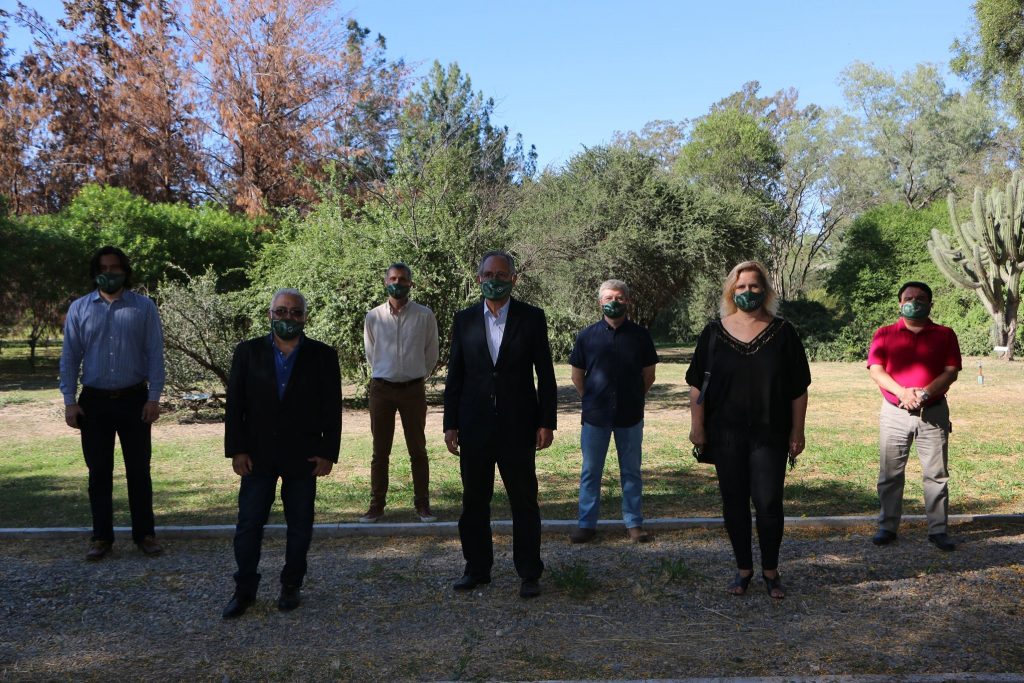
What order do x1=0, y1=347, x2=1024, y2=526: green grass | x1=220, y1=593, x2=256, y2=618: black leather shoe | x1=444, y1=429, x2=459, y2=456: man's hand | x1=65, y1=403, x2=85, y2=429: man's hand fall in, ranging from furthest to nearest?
1. x1=0, y1=347, x2=1024, y2=526: green grass
2. x1=65, y1=403, x2=85, y2=429: man's hand
3. x1=444, y1=429, x2=459, y2=456: man's hand
4. x1=220, y1=593, x2=256, y2=618: black leather shoe

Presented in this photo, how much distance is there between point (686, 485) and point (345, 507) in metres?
3.33

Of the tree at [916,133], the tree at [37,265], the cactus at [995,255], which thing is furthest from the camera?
the tree at [916,133]

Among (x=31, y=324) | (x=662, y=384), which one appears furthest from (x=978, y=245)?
(x=31, y=324)

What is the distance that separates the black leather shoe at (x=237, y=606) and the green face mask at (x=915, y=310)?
4579 millimetres

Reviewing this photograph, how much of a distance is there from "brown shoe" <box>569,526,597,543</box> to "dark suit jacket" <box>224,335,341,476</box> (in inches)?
81.9

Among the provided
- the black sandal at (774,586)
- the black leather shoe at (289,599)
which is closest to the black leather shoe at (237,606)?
the black leather shoe at (289,599)

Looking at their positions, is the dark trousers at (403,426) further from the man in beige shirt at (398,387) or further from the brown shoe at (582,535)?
the brown shoe at (582,535)

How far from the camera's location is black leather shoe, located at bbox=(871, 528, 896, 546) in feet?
19.3

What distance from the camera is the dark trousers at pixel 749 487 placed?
471 cm

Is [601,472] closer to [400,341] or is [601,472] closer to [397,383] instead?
[397,383]

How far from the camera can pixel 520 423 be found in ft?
16.2

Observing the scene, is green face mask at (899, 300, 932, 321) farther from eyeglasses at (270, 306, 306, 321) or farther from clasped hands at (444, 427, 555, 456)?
eyeglasses at (270, 306, 306, 321)

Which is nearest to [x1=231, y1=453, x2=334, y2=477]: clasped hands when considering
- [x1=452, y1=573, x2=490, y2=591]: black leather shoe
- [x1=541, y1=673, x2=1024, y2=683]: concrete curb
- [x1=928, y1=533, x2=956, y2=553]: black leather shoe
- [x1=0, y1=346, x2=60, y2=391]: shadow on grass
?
[x1=452, y1=573, x2=490, y2=591]: black leather shoe

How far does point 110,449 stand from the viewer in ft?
19.0
